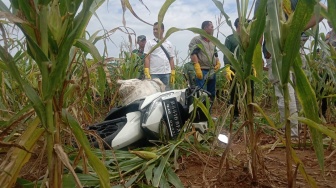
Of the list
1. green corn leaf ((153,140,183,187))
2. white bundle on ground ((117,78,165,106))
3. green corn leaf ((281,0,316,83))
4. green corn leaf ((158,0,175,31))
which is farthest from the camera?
white bundle on ground ((117,78,165,106))

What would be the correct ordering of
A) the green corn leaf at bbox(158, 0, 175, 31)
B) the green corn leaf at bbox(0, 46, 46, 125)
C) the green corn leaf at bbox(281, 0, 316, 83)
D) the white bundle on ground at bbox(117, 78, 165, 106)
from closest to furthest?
the green corn leaf at bbox(0, 46, 46, 125) < the green corn leaf at bbox(281, 0, 316, 83) < the green corn leaf at bbox(158, 0, 175, 31) < the white bundle on ground at bbox(117, 78, 165, 106)

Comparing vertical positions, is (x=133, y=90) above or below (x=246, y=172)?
above

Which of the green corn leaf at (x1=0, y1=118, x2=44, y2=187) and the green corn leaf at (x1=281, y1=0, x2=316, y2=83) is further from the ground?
the green corn leaf at (x1=281, y1=0, x2=316, y2=83)

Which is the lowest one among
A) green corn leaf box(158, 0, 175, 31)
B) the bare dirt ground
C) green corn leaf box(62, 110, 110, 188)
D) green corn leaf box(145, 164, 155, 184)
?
the bare dirt ground

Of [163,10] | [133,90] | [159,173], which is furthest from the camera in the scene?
[133,90]

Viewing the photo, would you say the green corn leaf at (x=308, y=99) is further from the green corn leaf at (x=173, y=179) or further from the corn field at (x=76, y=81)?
the green corn leaf at (x=173, y=179)

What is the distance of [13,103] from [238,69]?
1.18m

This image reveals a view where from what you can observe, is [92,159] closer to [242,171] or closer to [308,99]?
[308,99]

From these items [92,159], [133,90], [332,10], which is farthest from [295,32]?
[133,90]

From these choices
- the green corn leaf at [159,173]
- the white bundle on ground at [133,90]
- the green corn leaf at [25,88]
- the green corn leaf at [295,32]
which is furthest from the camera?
the white bundle on ground at [133,90]

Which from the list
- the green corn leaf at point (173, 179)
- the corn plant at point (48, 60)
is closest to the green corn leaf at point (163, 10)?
the corn plant at point (48, 60)

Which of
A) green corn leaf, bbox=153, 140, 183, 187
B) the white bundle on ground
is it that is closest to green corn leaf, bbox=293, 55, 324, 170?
green corn leaf, bbox=153, 140, 183, 187

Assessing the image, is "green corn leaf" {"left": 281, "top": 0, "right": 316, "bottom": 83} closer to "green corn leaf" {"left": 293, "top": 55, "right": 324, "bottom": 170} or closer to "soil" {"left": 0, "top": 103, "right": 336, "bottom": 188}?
"green corn leaf" {"left": 293, "top": 55, "right": 324, "bottom": 170}

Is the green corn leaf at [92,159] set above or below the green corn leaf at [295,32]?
below
